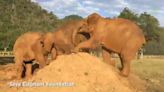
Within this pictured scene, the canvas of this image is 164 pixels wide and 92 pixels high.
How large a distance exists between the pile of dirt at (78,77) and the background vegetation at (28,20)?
4561 centimetres

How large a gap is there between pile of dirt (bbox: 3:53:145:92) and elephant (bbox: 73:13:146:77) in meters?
1.31

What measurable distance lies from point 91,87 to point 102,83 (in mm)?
478

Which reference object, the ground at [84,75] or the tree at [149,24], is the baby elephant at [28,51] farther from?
the tree at [149,24]

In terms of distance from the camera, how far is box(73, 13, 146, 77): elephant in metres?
15.0

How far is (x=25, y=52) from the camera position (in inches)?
702

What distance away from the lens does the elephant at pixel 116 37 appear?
1501cm

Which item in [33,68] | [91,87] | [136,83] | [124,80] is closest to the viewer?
[91,87]

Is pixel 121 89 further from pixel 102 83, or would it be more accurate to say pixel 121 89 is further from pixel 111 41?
pixel 111 41

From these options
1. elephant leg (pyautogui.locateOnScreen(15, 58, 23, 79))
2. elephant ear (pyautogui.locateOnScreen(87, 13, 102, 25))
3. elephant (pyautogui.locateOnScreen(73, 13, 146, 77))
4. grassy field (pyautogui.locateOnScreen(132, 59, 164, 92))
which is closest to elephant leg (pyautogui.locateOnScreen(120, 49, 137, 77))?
elephant (pyautogui.locateOnScreen(73, 13, 146, 77))

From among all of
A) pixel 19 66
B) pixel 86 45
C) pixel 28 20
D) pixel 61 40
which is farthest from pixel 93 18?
pixel 28 20

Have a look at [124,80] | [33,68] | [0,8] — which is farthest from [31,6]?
[124,80]

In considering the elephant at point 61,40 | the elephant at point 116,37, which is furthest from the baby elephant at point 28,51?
the elephant at point 116,37

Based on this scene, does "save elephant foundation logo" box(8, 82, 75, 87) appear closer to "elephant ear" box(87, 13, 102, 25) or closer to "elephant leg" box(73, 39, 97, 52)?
"elephant leg" box(73, 39, 97, 52)

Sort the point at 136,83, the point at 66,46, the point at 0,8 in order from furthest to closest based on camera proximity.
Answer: the point at 0,8, the point at 66,46, the point at 136,83
